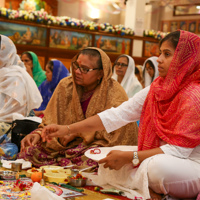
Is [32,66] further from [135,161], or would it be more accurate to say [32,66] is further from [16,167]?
[135,161]

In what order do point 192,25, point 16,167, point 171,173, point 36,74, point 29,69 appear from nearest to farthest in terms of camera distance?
1. point 171,173
2. point 16,167
3. point 29,69
4. point 36,74
5. point 192,25

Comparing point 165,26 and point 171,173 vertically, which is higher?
point 165,26

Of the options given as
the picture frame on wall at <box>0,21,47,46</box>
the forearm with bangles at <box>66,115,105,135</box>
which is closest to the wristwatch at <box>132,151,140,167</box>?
the forearm with bangles at <box>66,115,105,135</box>

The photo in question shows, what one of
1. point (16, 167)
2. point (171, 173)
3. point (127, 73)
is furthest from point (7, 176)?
point (127, 73)

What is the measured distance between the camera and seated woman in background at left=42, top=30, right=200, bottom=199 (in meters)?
2.20

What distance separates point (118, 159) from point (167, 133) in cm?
34

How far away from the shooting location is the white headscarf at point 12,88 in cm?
378

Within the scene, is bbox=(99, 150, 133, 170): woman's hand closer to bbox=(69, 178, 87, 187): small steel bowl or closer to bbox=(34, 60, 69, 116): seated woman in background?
bbox=(69, 178, 87, 187): small steel bowl

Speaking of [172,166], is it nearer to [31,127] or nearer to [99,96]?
[99,96]

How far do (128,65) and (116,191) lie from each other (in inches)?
151

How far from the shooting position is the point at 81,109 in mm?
3074

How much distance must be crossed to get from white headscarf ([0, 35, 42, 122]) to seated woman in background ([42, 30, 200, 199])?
56.5 inches

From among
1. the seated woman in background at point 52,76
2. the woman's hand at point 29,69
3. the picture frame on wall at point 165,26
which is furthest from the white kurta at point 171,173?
the picture frame on wall at point 165,26

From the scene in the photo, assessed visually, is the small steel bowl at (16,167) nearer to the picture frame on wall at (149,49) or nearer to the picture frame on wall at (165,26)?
the picture frame on wall at (149,49)
